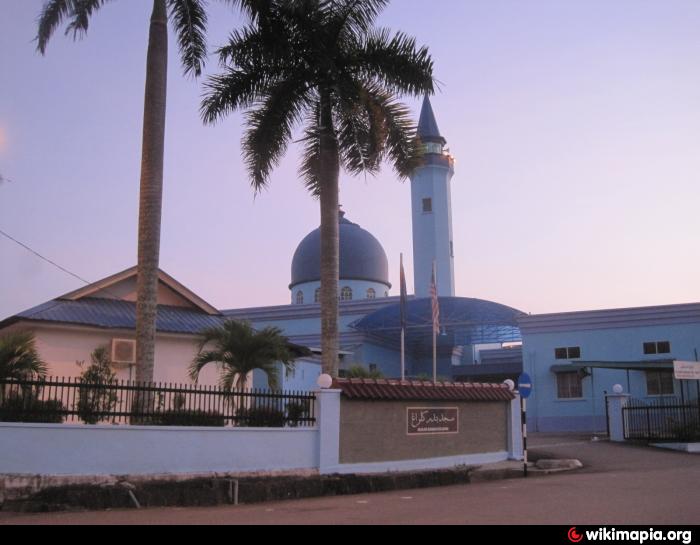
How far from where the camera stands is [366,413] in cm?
1711

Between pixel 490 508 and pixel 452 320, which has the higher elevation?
pixel 452 320

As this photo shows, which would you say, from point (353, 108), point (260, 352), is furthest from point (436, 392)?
point (353, 108)

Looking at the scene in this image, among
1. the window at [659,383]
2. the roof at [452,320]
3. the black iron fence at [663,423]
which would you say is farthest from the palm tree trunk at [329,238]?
the roof at [452,320]

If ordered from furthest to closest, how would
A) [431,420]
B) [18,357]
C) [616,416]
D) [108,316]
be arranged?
1. [616,416]
2. [108,316]
3. [431,420]
4. [18,357]

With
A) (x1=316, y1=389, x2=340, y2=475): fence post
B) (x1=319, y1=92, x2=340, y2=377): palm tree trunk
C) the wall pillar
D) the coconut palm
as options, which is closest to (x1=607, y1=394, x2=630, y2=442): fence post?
the wall pillar

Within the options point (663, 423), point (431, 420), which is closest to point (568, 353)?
point (663, 423)

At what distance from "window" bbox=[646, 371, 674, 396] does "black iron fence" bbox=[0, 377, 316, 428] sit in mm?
23798

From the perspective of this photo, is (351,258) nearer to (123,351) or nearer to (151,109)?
(123,351)

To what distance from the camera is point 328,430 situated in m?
16.2

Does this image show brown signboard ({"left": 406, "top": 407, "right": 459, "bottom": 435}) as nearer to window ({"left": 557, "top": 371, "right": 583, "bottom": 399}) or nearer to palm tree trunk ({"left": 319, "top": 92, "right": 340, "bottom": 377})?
palm tree trunk ({"left": 319, "top": 92, "right": 340, "bottom": 377})

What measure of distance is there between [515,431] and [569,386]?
16376mm

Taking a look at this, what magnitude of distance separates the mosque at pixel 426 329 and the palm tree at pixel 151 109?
18.2ft

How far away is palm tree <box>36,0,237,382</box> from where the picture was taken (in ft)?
50.3
